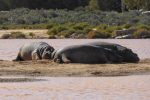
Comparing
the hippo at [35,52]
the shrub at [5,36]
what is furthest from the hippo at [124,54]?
the shrub at [5,36]

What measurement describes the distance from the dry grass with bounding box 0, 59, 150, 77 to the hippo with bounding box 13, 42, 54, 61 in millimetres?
1926

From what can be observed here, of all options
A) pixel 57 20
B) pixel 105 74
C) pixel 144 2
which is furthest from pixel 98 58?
pixel 57 20

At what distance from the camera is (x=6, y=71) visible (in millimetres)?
20078

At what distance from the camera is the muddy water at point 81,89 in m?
15.1

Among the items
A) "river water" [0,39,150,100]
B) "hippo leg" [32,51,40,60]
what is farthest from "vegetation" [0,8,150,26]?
"river water" [0,39,150,100]

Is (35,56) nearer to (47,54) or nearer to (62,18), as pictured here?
(47,54)

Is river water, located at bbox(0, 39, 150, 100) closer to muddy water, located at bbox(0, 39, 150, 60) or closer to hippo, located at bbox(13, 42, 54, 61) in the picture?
hippo, located at bbox(13, 42, 54, 61)

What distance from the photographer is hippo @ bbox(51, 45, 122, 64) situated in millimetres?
22266

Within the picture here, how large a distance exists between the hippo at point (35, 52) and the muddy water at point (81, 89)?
5.64 metres

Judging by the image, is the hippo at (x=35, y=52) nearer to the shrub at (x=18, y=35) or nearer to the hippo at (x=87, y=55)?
the hippo at (x=87, y=55)

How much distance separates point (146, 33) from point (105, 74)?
99.7 feet

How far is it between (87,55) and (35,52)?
2.85m

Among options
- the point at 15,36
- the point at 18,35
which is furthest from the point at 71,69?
the point at 15,36

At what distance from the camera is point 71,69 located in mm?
20266
